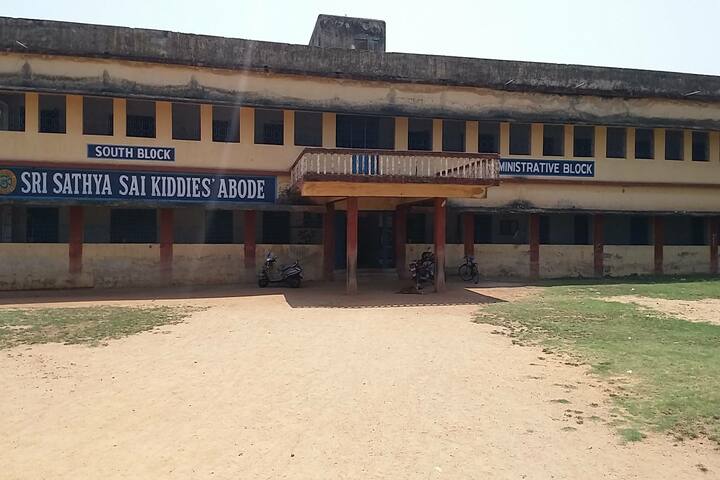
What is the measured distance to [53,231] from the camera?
15516 millimetres

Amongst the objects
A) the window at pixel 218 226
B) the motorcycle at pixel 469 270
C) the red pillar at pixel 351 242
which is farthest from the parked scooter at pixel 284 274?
the motorcycle at pixel 469 270

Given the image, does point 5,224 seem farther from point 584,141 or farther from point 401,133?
point 584,141

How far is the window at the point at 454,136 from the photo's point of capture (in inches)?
714

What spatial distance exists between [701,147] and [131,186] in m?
19.7

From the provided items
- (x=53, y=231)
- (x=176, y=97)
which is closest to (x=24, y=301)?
(x=53, y=231)

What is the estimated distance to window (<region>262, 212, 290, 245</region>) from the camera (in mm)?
16891

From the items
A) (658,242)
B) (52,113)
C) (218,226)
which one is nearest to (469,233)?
(658,242)

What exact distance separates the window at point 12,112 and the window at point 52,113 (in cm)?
51

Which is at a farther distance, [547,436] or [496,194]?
[496,194]

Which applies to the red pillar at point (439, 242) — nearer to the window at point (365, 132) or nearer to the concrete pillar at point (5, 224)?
the window at point (365, 132)

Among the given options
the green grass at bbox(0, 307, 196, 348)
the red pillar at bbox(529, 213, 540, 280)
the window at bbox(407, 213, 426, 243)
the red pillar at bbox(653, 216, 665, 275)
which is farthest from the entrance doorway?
the red pillar at bbox(653, 216, 665, 275)

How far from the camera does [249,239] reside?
1659cm

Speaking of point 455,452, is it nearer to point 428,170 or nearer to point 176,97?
point 428,170

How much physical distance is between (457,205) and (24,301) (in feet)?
40.5
